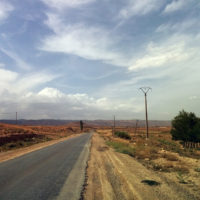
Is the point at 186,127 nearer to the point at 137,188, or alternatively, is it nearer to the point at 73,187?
the point at 137,188

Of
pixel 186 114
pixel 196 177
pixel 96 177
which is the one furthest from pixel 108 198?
pixel 186 114

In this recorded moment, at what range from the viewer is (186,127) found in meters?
36.8

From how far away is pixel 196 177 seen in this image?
30.4ft

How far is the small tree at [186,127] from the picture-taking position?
3524 centimetres

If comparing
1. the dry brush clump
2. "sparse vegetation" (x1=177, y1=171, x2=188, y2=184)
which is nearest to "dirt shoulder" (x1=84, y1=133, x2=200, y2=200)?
"sparse vegetation" (x1=177, y1=171, x2=188, y2=184)

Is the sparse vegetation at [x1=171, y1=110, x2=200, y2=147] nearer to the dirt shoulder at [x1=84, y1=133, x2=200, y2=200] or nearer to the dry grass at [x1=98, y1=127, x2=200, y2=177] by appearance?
the dry grass at [x1=98, y1=127, x2=200, y2=177]

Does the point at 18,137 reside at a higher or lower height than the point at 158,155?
lower

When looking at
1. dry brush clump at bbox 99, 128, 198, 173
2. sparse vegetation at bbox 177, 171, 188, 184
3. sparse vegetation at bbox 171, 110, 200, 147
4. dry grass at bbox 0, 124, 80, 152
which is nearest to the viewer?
sparse vegetation at bbox 177, 171, 188, 184

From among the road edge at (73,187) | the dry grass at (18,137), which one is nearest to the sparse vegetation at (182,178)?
the road edge at (73,187)

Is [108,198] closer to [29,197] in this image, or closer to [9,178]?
[29,197]

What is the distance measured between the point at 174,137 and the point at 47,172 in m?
33.5

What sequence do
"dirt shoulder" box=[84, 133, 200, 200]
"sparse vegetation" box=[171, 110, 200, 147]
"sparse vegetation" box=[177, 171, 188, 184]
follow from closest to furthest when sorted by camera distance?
"dirt shoulder" box=[84, 133, 200, 200], "sparse vegetation" box=[177, 171, 188, 184], "sparse vegetation" box=[171, 110, 200, 147]

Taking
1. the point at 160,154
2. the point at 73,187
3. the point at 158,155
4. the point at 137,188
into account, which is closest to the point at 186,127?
the point at 160,154

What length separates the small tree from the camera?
35.2 meters
